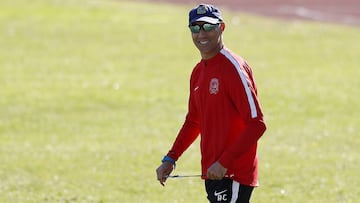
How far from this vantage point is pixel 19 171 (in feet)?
40.7

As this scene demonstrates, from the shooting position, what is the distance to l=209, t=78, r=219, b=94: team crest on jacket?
264 inches

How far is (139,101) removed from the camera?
710 inches

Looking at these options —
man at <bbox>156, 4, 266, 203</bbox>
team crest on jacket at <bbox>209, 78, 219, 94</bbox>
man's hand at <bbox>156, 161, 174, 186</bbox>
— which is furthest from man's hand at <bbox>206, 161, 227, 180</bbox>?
man's hand at <bbox>156, 161, 174, 186</bbox>

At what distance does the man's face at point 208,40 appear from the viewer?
22.1 feet

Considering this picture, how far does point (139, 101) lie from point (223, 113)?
11327 mm

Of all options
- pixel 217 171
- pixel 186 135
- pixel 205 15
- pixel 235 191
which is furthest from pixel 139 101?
pixel 217 171

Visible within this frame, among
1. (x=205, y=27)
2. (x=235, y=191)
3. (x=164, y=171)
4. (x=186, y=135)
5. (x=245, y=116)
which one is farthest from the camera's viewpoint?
(x=186, y=135)

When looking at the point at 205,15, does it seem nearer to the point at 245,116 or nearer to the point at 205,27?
the point at 205,27

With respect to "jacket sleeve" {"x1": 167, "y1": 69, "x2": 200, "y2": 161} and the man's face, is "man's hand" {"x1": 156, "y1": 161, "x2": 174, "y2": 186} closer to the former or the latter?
"jacket sleeve" {"x1": 167, "y1": 69, "x2": 200, "y2": 161}

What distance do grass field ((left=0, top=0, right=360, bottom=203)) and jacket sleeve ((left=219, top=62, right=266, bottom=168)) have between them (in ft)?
13.8

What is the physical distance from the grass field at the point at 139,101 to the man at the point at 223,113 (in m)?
3.90

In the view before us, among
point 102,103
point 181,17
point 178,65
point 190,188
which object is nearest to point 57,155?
point 190,188

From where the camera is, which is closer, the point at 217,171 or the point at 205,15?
the point at 217,171

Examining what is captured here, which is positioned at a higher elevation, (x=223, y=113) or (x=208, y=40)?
(x=208, y=40)
